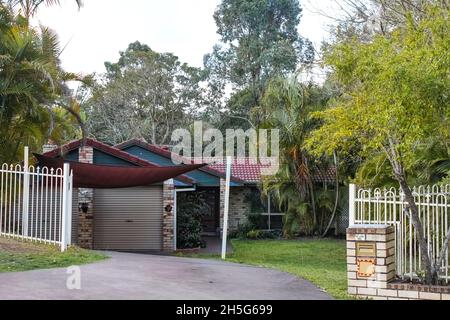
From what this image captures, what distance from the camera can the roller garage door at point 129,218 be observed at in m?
16.6

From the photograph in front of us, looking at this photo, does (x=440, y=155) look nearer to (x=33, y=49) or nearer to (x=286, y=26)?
(x=33, y=49)

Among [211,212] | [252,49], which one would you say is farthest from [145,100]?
[211,212]

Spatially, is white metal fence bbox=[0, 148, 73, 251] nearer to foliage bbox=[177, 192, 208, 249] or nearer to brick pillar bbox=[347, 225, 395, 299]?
brick pillar bbox=[347, 225, 395, 299]

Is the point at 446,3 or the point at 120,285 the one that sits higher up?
the point at 446,3

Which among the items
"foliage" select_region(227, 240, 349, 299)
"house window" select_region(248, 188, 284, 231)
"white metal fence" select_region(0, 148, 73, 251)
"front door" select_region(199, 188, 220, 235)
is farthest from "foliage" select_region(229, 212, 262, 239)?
"white metal fence" select_region(0, 148, 73, 251)

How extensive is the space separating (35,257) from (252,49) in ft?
96.3

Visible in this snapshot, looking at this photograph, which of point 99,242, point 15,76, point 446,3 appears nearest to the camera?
point 446,3

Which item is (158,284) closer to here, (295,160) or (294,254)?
(294,254)

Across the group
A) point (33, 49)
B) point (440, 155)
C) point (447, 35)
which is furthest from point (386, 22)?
point (33, 49)

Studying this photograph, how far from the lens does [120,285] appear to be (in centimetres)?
754

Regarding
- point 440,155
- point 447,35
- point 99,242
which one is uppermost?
point 447,35

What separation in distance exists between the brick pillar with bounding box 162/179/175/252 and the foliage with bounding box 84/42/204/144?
692 inches

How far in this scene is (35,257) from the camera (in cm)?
949
